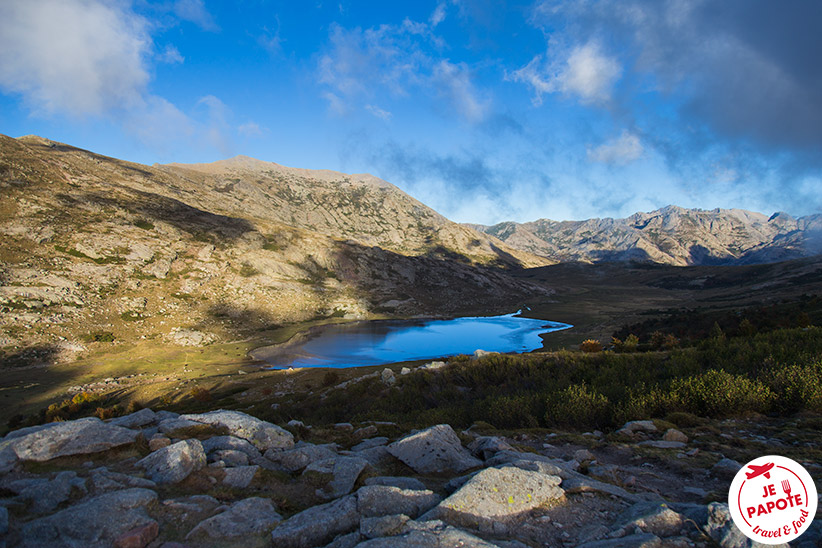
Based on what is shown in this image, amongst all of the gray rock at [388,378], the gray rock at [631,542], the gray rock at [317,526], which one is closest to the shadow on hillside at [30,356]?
the gray rock at [388,378]

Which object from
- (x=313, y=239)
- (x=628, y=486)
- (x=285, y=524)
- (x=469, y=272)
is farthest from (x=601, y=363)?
(x=469, y=272)

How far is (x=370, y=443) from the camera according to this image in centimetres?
1090

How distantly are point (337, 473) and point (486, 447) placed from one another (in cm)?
399

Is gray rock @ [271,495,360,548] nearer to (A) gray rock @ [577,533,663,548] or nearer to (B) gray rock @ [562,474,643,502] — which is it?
(A) gray rock @ [577,533,663,548]

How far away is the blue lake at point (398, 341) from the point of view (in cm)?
5419

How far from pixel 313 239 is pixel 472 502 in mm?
115250

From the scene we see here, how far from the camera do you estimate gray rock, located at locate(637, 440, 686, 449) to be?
8980mm

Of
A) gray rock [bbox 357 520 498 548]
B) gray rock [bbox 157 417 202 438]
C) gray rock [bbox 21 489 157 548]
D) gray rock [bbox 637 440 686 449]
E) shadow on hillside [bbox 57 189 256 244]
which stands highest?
shadow on hillside [bbox 57 189 256 244]

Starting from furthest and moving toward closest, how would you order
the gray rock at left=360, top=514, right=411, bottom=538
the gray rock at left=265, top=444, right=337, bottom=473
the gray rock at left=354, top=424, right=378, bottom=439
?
1. the gray rock at left=354, top=424, right=378, bottom=439
2. the gray rock at left=265, top=444, right=337, bottom=473
3. the gray rock at left=360, top=514, right=411, bottom=538

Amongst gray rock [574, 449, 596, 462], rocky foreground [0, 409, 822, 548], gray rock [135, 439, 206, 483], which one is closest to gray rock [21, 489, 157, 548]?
rocky foreground [0, 409, 822, 548]

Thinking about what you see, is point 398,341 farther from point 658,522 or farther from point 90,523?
point 658,522

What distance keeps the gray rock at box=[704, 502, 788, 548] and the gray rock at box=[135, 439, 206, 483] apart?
28.1 feet

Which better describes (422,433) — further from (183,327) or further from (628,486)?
(183,327)

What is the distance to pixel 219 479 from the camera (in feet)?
22.9
